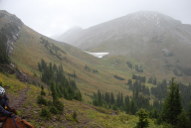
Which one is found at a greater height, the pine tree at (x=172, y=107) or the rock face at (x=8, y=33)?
the rock face at (x=8, y=33)

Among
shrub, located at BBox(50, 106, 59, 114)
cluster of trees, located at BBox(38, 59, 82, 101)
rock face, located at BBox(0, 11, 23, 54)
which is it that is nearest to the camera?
shrub, located at BBox(50, 106, 59, 114)

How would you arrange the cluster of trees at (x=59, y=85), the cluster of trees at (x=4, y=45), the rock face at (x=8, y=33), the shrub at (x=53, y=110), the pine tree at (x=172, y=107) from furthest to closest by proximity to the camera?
the rock face at (x=8, y=33) < the cluster of trees at (x=4, y=45) < the cluster of trees at (x=59, y=85) < the pine tree at (x=172, y=107) < the shrub at (x=53, y=110)

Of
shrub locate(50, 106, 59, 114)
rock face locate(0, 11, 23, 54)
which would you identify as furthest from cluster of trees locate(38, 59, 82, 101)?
rock face locate(0, 11, 23, 54)

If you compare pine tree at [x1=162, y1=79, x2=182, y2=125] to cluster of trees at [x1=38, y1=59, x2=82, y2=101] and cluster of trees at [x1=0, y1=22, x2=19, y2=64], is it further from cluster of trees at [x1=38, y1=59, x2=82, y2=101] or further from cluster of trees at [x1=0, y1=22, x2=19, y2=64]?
cluster of trees at [x1=0, y1=22, x2=19, y2=64]

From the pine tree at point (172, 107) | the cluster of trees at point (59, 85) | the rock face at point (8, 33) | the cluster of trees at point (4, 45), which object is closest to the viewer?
the pine tree at point (172, 107)

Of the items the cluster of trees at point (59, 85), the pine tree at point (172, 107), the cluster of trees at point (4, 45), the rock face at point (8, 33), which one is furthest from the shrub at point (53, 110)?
the rock face at point (8, 33)

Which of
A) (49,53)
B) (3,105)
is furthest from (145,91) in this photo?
(3,105)

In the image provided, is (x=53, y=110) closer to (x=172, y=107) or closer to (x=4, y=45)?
(x=172, y=107)

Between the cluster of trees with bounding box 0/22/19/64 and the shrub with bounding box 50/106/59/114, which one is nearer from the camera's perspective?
the shrub with bounding box 50/106/59/114

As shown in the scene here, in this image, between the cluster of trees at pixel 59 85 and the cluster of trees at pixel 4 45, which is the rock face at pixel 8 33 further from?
the cluster of trees at pixel 59 85

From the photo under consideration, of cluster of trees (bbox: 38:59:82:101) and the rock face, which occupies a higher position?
the rock face

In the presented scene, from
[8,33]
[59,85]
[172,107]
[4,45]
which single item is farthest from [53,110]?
[8,33]

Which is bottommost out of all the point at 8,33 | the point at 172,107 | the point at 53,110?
the point at 172,107

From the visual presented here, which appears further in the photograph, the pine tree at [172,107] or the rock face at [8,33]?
the rock face at [8,33]
